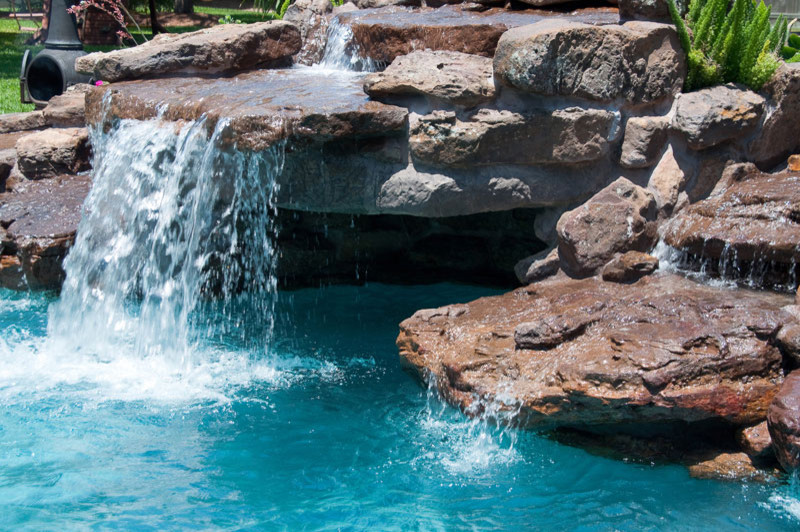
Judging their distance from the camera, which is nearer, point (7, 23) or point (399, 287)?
point (399, 287)

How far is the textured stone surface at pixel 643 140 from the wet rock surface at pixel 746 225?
0.45m

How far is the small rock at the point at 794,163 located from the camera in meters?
5.55

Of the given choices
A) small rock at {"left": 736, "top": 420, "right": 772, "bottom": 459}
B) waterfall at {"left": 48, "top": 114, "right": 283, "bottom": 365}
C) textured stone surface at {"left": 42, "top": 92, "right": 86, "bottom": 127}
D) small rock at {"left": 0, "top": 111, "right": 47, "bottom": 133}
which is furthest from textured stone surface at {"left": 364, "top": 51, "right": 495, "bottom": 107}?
small rock at {"left": 0, "top": 111, "right": 47, "bottom": 133}

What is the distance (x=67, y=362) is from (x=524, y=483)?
3.33 meters

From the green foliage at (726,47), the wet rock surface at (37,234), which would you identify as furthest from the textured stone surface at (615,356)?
the wet rock surface at (37,234)

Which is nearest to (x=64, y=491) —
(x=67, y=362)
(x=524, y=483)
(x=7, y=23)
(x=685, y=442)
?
(x=67, y=362)

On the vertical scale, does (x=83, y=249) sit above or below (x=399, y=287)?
above

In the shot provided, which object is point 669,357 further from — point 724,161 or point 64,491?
point 64,491

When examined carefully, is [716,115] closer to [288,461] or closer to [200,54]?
[288,461]

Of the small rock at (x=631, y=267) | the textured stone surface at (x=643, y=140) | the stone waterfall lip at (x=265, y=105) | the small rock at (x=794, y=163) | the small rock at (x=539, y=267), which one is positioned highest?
the stone waterfall lip at (x=265, y=105)

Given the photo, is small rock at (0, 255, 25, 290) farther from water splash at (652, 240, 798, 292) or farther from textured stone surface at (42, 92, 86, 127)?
water splash at (652, 240, 798, 292)

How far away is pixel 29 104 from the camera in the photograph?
36.7 ft

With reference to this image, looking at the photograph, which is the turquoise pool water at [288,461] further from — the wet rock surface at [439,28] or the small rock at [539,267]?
the wet rock surface at [439,28]

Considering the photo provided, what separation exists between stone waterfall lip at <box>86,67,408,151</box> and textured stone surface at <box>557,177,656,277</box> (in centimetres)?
134
